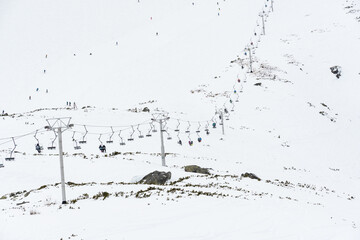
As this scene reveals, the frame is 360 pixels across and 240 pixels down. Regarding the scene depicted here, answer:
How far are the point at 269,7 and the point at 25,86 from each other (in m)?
93.6

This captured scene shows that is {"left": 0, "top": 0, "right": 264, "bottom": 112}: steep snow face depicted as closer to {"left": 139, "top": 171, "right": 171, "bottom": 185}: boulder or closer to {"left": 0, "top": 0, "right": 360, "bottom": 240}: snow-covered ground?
{"left": 0, "top": 0, "right": 360, "bottom": 240}: snow-covered ground

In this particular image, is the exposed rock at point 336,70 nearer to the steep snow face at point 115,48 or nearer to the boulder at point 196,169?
the steep snow face at point 115,48

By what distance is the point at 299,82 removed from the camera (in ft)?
252

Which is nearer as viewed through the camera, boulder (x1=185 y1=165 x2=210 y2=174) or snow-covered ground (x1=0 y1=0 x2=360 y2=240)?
snow-covered ground (x1=0 y1=0 x2=360 y2=240)

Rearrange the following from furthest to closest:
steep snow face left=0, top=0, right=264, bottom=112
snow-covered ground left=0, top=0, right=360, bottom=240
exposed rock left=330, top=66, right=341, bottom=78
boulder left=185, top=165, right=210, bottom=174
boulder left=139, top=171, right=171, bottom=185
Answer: exposed rock left=330, top=66, right=341, bottom=78 → steep snow face left=0, top=0, right=264, bottom=112 → boulder left=185, top=165, right=210, bottom=174 → boulder left=139, top=171, right=171, bottom=185 → snow-covered ground left=0, top=0, right=360, bottom=240

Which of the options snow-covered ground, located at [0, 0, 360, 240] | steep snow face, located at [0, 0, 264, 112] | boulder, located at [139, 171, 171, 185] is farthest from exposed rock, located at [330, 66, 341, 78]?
boulder, located at [139, 171, 171, 185]

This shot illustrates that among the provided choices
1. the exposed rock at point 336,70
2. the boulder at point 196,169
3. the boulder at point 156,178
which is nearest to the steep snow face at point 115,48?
the exposed rock at point 336,70

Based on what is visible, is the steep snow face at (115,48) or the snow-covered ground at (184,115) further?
the steep snow face at (115,48)

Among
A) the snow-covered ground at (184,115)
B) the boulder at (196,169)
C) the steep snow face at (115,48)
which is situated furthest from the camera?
the steep snow face at (115,48)

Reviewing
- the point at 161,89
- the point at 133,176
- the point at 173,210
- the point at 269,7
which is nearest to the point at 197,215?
the point at 173,210

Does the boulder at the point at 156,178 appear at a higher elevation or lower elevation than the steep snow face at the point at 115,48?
lower

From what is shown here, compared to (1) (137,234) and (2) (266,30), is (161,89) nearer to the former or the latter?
(2) (266,30)

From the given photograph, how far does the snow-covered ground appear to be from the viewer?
55.8ft

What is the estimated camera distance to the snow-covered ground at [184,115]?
1700 cm
